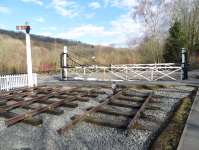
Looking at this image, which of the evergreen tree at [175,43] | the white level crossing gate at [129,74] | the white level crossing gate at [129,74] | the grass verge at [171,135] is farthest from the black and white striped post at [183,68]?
the evergreen tree at [175,43]

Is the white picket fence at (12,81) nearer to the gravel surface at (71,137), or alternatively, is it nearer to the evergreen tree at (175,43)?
the gravel surface at (71,137)

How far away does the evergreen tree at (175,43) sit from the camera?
2541cm

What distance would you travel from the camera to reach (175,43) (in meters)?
26.3

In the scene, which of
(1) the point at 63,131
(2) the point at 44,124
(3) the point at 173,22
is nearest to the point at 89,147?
(1) the point at 63,131

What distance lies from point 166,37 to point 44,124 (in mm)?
28860

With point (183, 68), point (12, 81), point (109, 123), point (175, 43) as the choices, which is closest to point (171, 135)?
point (109, 123)

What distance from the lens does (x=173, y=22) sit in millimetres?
26984

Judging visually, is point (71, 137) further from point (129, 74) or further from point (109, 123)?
point (129, 74)

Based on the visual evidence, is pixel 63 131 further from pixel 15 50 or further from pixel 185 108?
pixel 15 50

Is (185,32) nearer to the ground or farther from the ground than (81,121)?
farther from the ground

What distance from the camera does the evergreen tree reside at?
1000 inches

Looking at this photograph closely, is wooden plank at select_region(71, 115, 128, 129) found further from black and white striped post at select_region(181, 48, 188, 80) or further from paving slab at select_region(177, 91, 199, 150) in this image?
black and white striped post at select_region(181, 48, 188, 80)

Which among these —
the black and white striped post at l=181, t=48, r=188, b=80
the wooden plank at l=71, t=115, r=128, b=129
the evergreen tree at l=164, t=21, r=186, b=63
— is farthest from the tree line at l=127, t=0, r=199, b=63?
the wooden plank at l=71, t=115, r=128, b=129

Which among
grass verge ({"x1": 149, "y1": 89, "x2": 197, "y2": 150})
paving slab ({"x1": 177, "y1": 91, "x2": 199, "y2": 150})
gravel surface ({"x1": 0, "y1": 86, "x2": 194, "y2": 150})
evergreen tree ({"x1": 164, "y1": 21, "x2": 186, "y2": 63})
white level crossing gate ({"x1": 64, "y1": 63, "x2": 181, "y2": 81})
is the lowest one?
gravel surface ({"x1": 0, "y1": 86, "x2": 194, "y2": 150})
